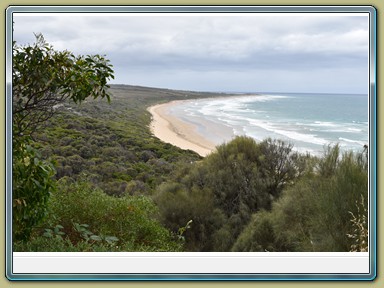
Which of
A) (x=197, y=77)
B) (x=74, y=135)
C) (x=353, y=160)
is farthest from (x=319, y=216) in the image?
(x=74, y=135)

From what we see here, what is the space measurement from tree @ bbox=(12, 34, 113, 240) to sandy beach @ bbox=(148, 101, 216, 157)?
609 cm

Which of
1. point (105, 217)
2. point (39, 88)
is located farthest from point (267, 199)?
point (39, 88)

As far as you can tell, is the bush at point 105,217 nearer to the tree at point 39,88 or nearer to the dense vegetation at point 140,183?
the dense vegetation at point 140,183

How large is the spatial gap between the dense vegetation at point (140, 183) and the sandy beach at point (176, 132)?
20 cm

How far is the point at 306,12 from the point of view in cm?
290

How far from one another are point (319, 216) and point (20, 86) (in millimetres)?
2639

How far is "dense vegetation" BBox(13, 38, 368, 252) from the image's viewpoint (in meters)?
3.14

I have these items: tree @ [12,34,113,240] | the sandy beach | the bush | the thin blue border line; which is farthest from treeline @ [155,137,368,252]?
tree @ [12,34,113,240]

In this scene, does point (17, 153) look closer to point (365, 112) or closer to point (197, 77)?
point (197, 77)

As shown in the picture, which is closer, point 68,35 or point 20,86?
point 20,86

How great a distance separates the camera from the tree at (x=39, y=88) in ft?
9.46

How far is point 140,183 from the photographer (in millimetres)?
8633

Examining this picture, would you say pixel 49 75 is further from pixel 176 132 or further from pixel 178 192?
pixel 176 132

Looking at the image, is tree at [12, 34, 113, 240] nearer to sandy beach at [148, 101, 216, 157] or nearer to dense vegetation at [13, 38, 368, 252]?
dense vegetation at [13, 38, 368, 252]
